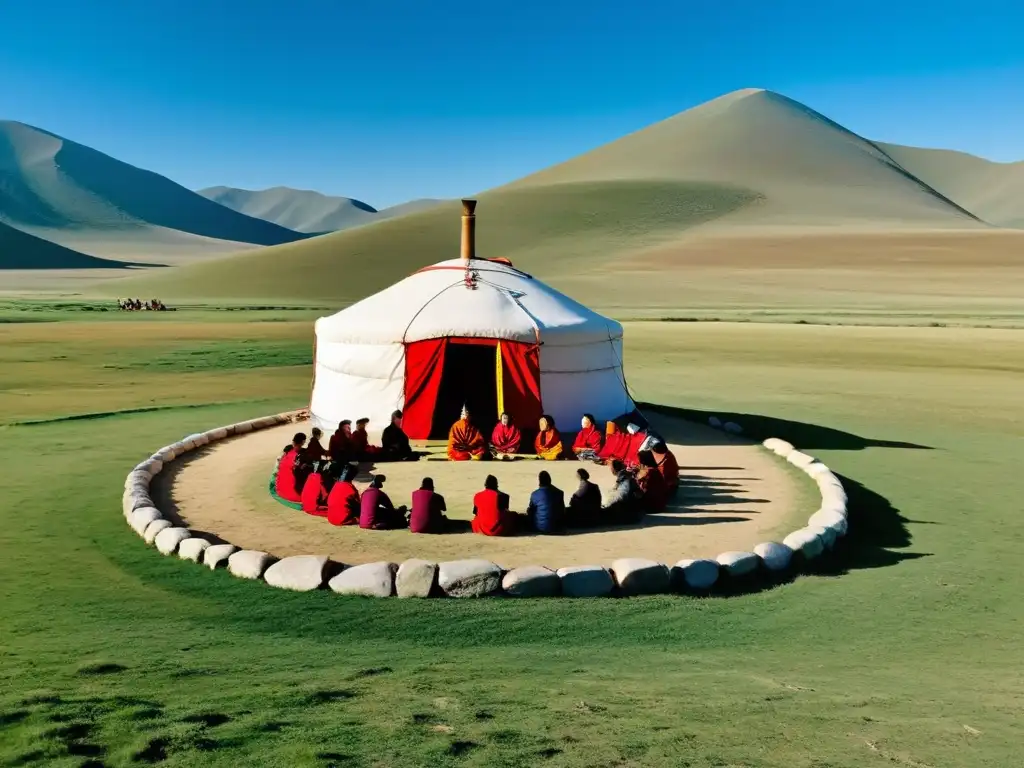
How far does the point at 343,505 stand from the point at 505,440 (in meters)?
3.25

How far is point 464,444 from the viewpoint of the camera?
34.0 ft

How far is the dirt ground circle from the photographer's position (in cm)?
707

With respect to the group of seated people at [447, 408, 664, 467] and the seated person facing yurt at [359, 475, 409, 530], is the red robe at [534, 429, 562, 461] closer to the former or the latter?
the group of seated people at [447, 408, 664, 467]

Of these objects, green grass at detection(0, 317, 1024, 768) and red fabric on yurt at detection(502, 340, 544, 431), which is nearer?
green grass at detection(0, 317, 1024, 768)

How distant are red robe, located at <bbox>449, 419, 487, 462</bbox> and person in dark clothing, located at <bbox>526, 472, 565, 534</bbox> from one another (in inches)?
116

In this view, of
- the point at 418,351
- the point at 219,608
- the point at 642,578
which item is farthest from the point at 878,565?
the point at 418,351

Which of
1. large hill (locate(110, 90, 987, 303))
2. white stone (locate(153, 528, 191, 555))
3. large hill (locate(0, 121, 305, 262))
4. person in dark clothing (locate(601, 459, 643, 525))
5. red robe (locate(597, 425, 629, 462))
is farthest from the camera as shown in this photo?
Result: large hill (locate(0, 121, 305, 262))

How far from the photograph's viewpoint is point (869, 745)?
12.9 ft

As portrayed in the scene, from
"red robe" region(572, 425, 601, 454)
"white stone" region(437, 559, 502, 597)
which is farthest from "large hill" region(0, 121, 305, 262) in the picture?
"white stone" region(437, 559, 502, 597)

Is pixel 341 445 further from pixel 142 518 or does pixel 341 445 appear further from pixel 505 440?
pixel 142 518

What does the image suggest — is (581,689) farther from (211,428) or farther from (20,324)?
(20,324)

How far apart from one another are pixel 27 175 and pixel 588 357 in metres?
A: 176

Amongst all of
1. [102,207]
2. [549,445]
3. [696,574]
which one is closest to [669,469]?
[549,445]

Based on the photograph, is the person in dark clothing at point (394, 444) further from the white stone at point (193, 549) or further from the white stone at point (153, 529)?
the white stone at point (193, 549)
